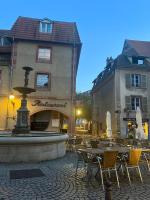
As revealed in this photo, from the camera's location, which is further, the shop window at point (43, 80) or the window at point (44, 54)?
the window at point (44, 54)

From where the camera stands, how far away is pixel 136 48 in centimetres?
3134

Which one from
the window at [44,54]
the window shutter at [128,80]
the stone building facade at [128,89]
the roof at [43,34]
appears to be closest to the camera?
the window at [44,54]

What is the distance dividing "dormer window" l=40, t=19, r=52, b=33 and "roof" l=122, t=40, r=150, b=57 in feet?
37.4

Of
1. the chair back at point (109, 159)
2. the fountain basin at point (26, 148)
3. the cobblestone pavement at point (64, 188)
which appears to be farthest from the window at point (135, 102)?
the chair back at point (109, 159)

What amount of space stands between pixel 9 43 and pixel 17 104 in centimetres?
748

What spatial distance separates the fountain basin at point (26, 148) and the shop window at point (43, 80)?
1144cm

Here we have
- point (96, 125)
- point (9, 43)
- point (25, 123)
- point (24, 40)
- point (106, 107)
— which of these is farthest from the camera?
point (96, 125)

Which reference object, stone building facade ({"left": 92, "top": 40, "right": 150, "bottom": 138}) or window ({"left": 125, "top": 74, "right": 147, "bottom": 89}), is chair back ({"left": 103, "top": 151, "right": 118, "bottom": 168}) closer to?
stone building facade ({"left": 92, "top": 40, "right": 150, "bottom": 138})

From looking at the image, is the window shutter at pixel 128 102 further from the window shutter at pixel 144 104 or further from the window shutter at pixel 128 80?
the window shutter at pixel 144 104

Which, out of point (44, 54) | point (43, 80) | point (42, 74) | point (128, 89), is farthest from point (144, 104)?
point (44, 54)

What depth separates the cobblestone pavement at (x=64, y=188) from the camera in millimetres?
5055

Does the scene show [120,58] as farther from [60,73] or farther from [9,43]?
[9,43]

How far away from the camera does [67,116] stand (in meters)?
20.3

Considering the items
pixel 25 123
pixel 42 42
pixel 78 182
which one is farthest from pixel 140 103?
pixel 78 182
